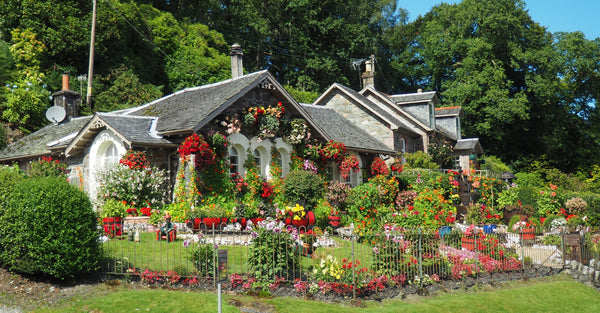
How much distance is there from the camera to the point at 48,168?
62.0 ft

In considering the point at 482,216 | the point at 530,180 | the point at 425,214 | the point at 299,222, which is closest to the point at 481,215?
the point at 482,216

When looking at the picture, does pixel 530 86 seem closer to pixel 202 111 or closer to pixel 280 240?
pixel 202 111

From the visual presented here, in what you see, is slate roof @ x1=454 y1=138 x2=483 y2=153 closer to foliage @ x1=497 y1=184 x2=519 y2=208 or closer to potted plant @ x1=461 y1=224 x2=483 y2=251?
foliage @ x1=497 y1=184 x2=519 y2=208

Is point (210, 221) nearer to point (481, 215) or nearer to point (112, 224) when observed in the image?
point (112, 224)

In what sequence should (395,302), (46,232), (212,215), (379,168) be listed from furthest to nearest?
(379,168) < (212,215) < (395,302) < (46,232)

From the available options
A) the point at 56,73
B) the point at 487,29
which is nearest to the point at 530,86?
the point at 487,29

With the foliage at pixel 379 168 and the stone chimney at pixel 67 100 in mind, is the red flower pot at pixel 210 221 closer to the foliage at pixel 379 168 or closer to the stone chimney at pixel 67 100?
the foliage at pixel 379 168

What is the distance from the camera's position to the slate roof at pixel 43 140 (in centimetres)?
2061

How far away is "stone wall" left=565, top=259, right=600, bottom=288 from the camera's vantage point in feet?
53.9

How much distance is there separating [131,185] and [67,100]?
10.3 meters

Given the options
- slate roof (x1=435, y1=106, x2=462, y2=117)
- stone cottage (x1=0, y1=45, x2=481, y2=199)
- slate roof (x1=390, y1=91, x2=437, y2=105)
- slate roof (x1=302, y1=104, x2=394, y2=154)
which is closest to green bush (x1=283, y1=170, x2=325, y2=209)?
stone cottage (x1=0, y1=45, x2=481, y2=199)

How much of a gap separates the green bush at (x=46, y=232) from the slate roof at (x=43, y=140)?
9343 mm

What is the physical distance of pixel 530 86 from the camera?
45844 millimetres

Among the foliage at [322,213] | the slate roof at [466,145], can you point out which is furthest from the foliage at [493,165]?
the foliage at [322,213]
